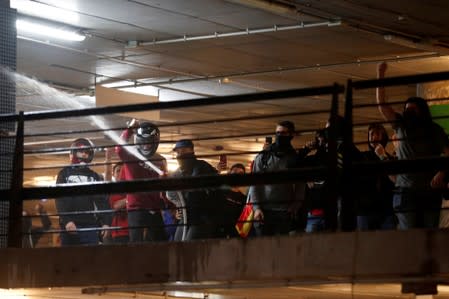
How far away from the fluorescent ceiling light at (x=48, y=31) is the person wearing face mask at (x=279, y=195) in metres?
6.33

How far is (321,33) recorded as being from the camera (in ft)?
51.6

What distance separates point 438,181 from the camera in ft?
28.6

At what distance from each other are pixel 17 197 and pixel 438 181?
351 centimetres

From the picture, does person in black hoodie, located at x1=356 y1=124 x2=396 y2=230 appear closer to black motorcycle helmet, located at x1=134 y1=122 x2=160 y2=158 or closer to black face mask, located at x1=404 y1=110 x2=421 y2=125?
black face mask, located at x1=404 y1=110 x2=421 y2=125

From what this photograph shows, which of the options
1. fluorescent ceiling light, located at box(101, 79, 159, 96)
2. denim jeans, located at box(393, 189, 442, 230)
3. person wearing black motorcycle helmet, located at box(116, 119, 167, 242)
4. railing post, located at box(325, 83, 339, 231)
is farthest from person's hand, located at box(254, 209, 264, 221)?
fluorescent ceiling light, located at box(101, 79, 159, 96)

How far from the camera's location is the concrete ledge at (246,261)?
7.23 metres

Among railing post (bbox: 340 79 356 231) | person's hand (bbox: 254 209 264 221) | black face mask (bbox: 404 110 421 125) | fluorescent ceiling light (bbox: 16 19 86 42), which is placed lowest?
person's hand (bbox: 254 209 264 221)

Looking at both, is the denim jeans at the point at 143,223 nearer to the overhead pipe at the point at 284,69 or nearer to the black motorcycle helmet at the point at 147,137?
the black motorcycle helmet at the point at 147,137

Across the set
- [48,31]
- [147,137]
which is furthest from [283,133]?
[48,31]

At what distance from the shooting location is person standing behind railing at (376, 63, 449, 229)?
Result: 8.31 metres

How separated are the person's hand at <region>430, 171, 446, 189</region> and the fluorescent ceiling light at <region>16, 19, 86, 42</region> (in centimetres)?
748

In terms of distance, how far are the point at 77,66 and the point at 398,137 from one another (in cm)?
1047

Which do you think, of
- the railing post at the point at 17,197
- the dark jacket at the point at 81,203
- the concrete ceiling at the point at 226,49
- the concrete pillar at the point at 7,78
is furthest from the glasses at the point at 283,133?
the concrete ceiling at the point at 226,49

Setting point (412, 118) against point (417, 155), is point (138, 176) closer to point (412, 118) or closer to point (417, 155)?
point (417, 155)
